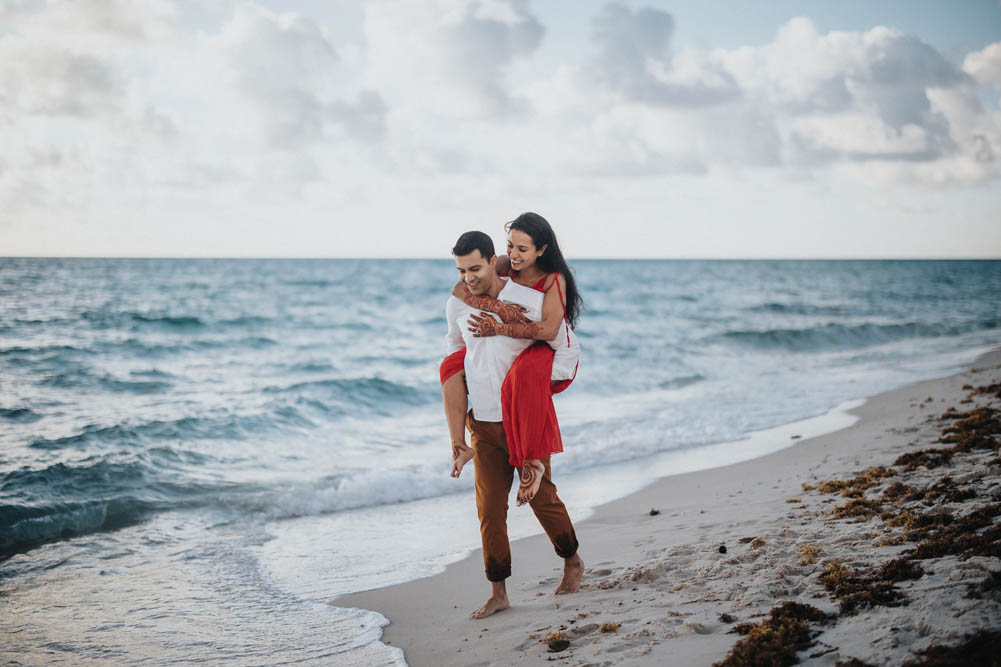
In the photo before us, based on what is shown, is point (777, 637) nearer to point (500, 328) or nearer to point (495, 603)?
point (495, 603)

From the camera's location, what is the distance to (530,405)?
3.48 metres

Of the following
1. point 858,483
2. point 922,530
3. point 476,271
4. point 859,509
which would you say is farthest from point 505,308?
point 858,483

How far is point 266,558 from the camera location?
17.9 feet

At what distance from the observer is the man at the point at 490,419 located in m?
3.54

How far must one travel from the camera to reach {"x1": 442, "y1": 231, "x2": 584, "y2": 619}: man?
354 centimetres

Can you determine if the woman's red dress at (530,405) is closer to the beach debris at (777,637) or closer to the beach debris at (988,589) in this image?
the beach debris at (777,637)

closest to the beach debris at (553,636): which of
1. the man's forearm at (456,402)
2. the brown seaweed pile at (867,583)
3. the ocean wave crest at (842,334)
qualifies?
the man's forearm at (456,402)

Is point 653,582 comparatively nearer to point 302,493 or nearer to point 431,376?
point 302,493

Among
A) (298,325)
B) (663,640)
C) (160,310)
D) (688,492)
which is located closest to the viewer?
(663,640)

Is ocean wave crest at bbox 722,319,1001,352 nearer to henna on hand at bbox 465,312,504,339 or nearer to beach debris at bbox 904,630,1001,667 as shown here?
henna on hand at bbox 465,312,504,339

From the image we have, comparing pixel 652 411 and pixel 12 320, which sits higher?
pixel 12 320

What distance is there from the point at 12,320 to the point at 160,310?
18.1 ft

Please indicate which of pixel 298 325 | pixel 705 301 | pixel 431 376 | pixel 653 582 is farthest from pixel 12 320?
pixel 705 301

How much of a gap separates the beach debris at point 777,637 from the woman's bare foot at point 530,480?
1159mm
